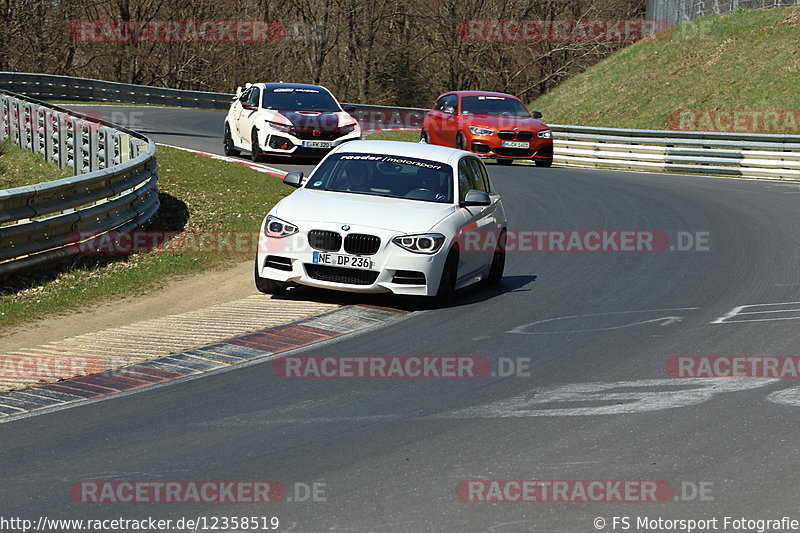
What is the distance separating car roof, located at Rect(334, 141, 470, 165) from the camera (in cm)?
1248

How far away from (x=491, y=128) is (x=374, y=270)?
15.6 metres

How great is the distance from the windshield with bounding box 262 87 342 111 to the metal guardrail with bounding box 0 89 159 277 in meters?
4.16

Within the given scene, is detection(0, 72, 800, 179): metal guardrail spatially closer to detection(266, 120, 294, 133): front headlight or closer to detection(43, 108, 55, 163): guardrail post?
detection(266, 120, 294, 133): front headlight

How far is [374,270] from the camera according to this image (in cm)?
1082

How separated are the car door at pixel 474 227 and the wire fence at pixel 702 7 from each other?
116ft

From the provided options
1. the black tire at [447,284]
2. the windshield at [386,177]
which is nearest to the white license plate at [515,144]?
the windshield at [386,177]

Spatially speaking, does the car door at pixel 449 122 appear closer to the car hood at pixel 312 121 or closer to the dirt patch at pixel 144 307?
the car hood at pixel 312 121

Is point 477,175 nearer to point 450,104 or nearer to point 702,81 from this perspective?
point 450,104

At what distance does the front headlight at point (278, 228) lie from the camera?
11078mm

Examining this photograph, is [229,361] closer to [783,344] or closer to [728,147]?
[783,344]

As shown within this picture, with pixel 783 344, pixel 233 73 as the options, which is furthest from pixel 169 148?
pixel 233 73

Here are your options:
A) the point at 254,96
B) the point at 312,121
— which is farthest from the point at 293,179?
the point at 254,96

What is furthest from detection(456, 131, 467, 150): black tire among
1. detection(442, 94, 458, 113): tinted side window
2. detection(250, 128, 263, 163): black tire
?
detection(250, 128, 263, 163): black tire

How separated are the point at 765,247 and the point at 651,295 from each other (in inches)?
169
